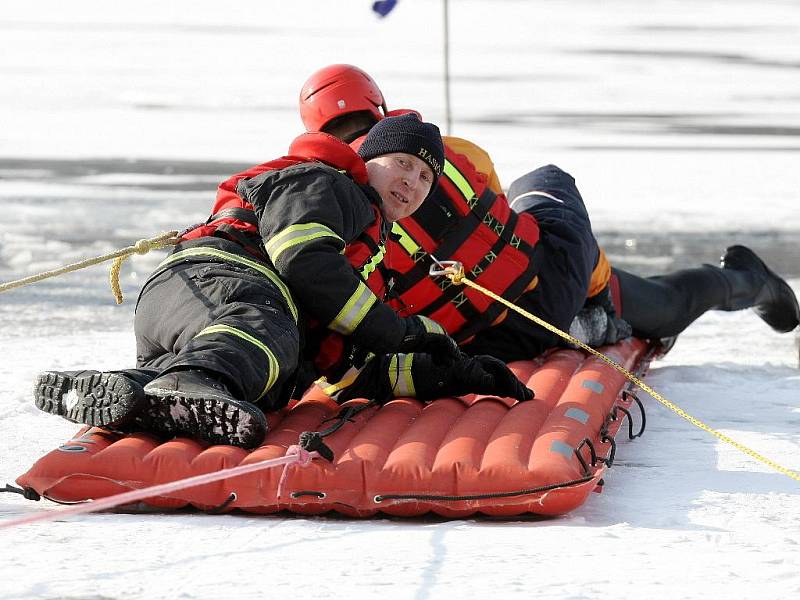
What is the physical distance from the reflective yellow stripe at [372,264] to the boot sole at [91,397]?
0.82 meters

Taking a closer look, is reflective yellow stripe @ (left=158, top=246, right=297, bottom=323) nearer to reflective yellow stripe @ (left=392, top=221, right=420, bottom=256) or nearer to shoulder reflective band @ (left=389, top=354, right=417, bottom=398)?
shoulder reflective band @ (left=389, top=354, right=417, bottom=398)

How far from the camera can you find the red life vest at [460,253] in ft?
13.8

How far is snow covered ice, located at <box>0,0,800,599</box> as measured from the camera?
101 inches

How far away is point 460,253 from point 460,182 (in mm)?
208

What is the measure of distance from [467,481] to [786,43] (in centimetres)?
1577

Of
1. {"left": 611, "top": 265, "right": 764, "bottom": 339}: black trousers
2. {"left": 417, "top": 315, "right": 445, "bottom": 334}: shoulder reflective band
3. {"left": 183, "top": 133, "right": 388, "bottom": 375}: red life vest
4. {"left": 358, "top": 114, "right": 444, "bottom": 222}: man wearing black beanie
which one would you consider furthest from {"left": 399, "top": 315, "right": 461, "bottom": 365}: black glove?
Result: {"left": 611, "top": 265, "right": 764, "bottom": 339}: black trousers

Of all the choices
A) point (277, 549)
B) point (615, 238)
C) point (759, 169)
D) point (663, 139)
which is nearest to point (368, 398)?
point (277, 549)

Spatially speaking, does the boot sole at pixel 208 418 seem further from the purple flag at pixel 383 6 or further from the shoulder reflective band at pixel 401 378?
the purple flag at pixel 383 6

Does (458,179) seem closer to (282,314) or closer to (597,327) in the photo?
(597,327)

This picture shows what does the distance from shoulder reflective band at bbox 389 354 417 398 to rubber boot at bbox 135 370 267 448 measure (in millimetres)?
597

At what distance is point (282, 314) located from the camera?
3.42 meters

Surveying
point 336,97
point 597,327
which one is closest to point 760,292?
point 597,327

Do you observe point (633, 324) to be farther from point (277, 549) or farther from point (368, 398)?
point (277, 549)

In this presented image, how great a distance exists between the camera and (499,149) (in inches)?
409
